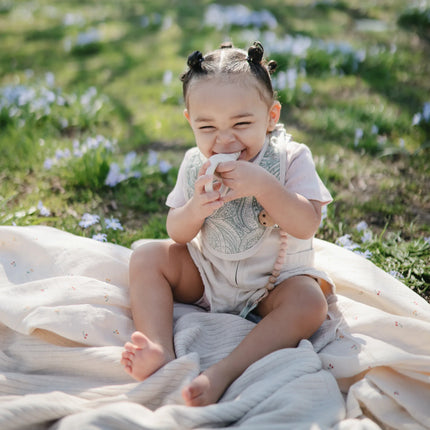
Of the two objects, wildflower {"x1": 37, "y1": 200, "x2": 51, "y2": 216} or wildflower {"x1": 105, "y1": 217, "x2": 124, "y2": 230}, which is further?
wildflower {"x1": 37, "y1": 200, "x2": 51, "y2": 216}

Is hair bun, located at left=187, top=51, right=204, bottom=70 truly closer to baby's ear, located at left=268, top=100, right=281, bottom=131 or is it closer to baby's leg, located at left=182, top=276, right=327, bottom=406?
baby's ear, located at left=268, top=100, right=281, bottom=131

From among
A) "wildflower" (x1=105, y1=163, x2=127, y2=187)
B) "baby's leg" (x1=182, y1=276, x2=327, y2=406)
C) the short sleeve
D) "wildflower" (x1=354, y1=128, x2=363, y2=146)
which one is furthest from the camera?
"wildflower" (x1=354, y1=128, x2=363, y2=146)

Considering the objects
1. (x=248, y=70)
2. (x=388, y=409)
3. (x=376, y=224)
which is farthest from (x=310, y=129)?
(x=388, y=409)

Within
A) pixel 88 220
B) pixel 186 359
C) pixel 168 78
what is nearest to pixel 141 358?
pixel 186 359

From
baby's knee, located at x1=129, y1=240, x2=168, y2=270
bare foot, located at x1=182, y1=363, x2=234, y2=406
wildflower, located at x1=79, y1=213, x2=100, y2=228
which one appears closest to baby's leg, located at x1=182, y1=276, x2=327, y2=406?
bare foot, located at x1=182, y1=363, x2=234, y2=406

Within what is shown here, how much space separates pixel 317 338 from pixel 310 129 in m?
2.55

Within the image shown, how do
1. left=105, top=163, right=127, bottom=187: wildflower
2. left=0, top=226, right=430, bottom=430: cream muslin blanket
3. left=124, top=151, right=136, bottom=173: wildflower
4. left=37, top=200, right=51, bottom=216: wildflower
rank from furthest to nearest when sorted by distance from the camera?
left=124, top=151, right=136, bottom=173: wildflower → left=105, top=163, right=127, bottom=187: wildflower → left=37, top=200, right=51, bottom=216: wildflower → left=0, top=226, right=430, bottom=430: cream muslin blanket

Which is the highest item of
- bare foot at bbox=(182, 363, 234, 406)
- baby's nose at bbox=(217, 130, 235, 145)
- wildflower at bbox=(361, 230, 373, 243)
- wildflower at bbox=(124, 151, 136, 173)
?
baby's nose at bbox=(217, 130, 235, 145)

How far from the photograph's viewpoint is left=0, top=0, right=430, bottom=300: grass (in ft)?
10.8

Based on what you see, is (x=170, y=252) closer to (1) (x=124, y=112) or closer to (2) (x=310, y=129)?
(2) (x=310, y=129)

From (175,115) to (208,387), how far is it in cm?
318

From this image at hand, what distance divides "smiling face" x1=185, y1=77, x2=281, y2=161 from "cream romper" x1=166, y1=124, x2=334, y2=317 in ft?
0.59

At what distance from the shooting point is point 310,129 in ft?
14.4

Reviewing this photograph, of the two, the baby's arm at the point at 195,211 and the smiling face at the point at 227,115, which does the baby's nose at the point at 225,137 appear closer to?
the smiling face at the point at 227,115
